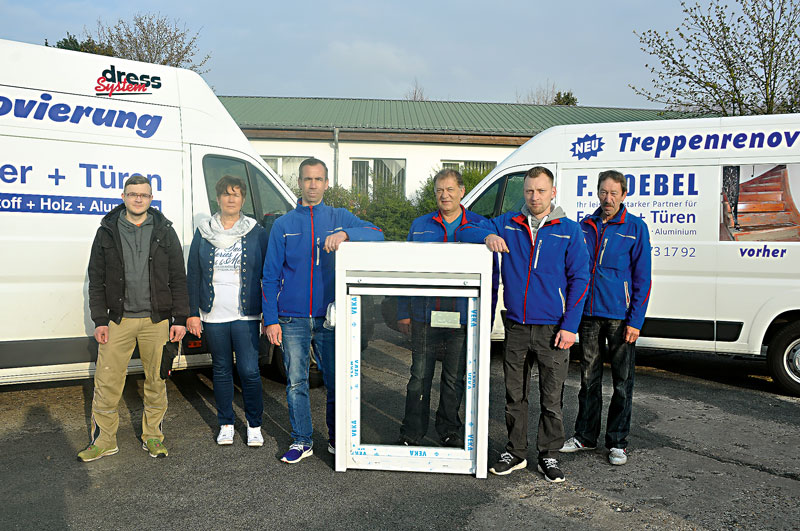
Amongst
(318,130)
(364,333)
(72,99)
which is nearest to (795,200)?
(364,333)

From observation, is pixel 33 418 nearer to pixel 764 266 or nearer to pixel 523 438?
pixel 523 438

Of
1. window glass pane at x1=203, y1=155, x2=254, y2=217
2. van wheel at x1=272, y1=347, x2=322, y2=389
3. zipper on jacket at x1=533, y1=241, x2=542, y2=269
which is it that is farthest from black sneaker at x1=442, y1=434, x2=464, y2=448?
window glass pane at x1=203, y1=155, x2=254, y2=217

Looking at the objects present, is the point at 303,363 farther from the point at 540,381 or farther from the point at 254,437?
the point at 540,381

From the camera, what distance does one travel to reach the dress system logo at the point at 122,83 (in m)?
Result: 5.12

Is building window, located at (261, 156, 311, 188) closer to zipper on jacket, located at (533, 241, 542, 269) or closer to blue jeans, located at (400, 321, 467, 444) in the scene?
blue jeans, located at (400, 321, 467, 444)

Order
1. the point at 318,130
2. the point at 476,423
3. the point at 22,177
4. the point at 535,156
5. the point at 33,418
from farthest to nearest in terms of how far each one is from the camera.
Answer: the point at 318,130, the point at 535,156, the point at 33,418, the point at 22,177, the point at 476,423

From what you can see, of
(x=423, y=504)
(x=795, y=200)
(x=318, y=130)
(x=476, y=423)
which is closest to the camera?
(x=423, y=504)

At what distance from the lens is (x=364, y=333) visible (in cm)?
403

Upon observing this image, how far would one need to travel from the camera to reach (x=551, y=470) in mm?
3945

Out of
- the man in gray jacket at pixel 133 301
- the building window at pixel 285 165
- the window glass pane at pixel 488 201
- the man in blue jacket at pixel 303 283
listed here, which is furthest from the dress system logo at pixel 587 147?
the building window at pixel 285 165

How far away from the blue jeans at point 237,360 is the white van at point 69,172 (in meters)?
1.10

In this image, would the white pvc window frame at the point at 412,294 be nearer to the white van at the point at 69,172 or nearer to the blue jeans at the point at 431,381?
the blue jeans at the point at 431,381

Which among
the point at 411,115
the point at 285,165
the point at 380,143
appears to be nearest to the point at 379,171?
the point at 380,143

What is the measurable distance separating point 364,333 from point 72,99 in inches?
120
